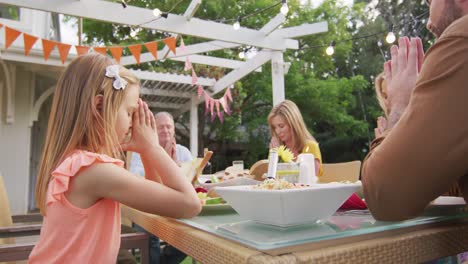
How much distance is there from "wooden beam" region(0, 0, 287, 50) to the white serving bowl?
321cm

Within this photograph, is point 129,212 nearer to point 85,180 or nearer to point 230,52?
point 85,180

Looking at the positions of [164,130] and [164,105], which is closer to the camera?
[164,130]

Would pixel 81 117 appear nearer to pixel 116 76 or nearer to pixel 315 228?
pixel 116 76

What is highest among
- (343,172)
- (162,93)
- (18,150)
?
(162,93)

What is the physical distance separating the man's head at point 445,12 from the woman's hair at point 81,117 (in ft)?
2.96

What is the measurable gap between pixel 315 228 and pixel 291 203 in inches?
3.5

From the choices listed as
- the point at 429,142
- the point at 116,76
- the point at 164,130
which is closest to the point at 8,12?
the point at 164,130

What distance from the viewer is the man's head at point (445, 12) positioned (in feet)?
2.53

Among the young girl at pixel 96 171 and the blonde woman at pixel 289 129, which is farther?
the blonde woman at pixel 289 129

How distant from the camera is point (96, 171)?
0.90 meters

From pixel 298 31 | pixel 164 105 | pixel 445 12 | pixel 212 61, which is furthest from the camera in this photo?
pixel 164 105

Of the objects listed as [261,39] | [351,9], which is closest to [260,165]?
[261,39]

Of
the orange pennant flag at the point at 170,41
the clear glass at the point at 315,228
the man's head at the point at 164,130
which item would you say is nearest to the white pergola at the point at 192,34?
the orange pennant flag at the point at 170,41

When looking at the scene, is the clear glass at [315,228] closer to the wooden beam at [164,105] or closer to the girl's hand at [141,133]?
the girl's hand at [141,133]
